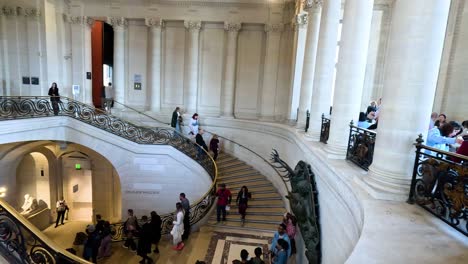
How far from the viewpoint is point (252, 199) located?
33.0 feet

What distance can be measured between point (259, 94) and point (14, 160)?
12.4 meters

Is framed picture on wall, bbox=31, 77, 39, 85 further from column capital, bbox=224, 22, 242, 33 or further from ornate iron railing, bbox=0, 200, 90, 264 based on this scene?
ornate iron railing, bbox=0, 200, 90, 264

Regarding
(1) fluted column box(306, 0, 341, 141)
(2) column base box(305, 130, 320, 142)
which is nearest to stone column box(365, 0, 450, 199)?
(1) fluted column box(306, 0, 341, 141)

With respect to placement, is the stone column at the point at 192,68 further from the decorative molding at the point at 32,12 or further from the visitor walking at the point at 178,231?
the visitor walking at the point at 178,231

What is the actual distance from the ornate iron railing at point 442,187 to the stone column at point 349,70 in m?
2.34

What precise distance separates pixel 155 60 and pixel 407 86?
1359 centimetres

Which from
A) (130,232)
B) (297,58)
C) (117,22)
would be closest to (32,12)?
(117,22)

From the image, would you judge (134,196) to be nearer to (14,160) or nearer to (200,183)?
(200,183)

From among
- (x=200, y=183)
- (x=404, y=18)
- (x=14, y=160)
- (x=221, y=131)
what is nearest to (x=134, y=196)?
(x=200, y=183)

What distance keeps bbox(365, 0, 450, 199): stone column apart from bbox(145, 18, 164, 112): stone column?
1316 centimetres

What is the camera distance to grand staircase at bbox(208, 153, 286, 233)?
8.80 meters

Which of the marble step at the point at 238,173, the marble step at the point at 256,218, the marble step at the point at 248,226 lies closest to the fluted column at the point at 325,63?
the marble step at the point at 256,218

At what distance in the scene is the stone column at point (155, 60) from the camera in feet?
48.9

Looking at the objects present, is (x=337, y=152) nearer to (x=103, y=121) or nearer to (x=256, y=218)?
(x=256, y=218)
